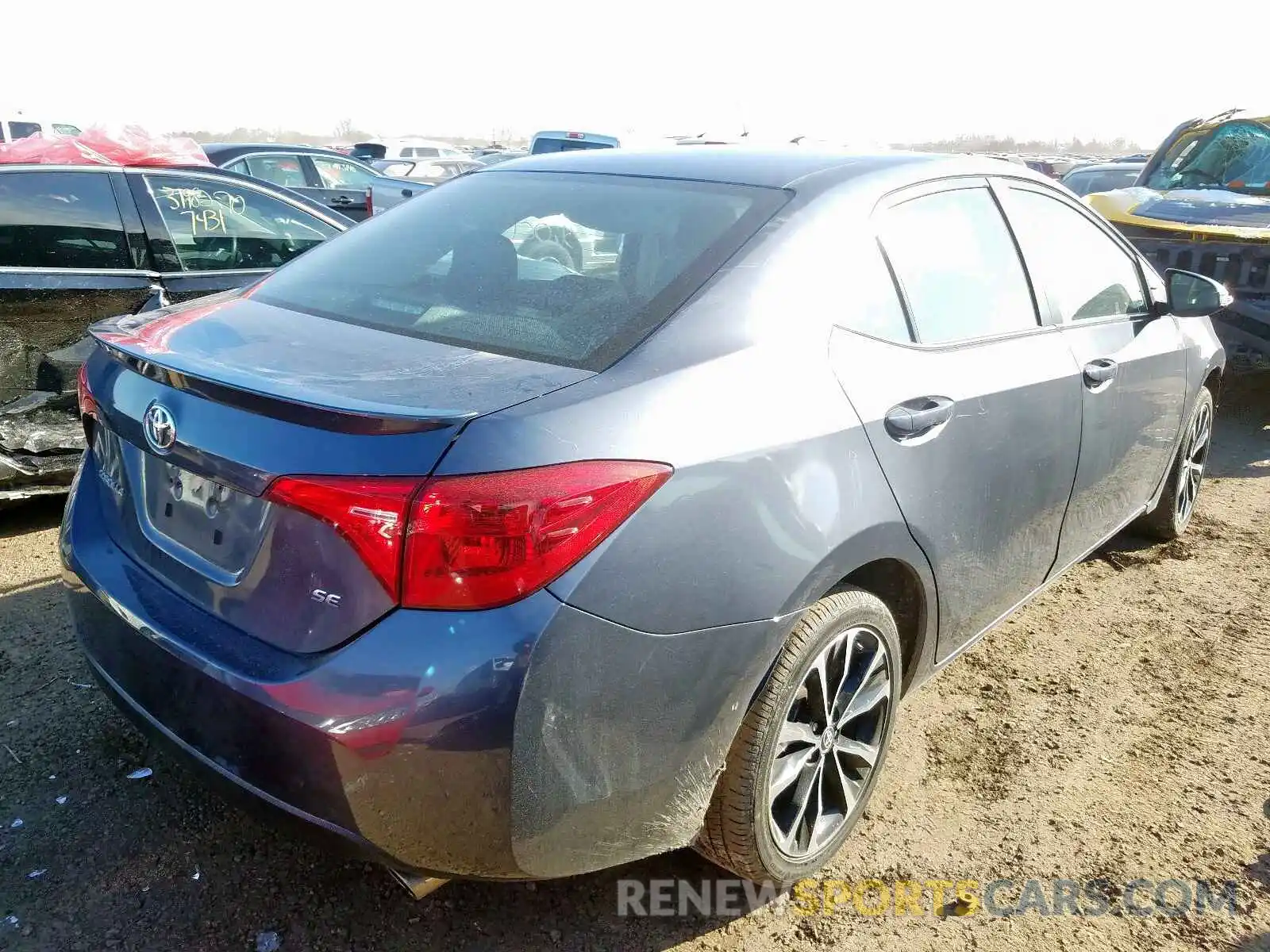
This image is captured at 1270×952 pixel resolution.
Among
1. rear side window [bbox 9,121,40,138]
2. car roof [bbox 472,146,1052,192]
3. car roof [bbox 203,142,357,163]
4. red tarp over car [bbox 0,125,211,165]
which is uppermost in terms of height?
car roof [bbox 472,146,1052,192]

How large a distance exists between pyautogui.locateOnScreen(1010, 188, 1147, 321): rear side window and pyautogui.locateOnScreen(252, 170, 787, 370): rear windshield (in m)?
1.12

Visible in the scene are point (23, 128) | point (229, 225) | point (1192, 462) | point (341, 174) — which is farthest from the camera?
point (23, 128)

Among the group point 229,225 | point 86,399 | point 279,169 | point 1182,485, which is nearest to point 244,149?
point 279,169

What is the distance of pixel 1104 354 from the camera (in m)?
3.23

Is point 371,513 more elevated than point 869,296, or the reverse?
point 869,296

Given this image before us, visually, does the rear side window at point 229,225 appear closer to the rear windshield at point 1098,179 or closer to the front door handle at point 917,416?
the front door handle at point 917,416

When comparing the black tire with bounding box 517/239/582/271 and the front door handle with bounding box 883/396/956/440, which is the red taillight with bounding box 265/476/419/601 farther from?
the front door handle with bounding box 883/396/956/440

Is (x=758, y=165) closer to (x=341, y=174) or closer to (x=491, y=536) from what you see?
(x=491, y=536)

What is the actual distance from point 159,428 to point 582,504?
0.91 meters

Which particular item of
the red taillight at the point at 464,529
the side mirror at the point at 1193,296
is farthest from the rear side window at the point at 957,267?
the red taillight at the point at 464,529

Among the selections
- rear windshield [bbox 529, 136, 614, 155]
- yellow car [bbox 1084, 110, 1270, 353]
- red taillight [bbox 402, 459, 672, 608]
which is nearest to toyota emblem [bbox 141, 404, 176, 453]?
red taillight [bbox 402, 459, 672, 608]

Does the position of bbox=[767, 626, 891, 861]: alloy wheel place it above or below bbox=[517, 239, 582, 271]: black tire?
below

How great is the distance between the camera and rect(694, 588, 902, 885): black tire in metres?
2.06

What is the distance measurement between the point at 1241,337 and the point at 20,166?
706 cm
